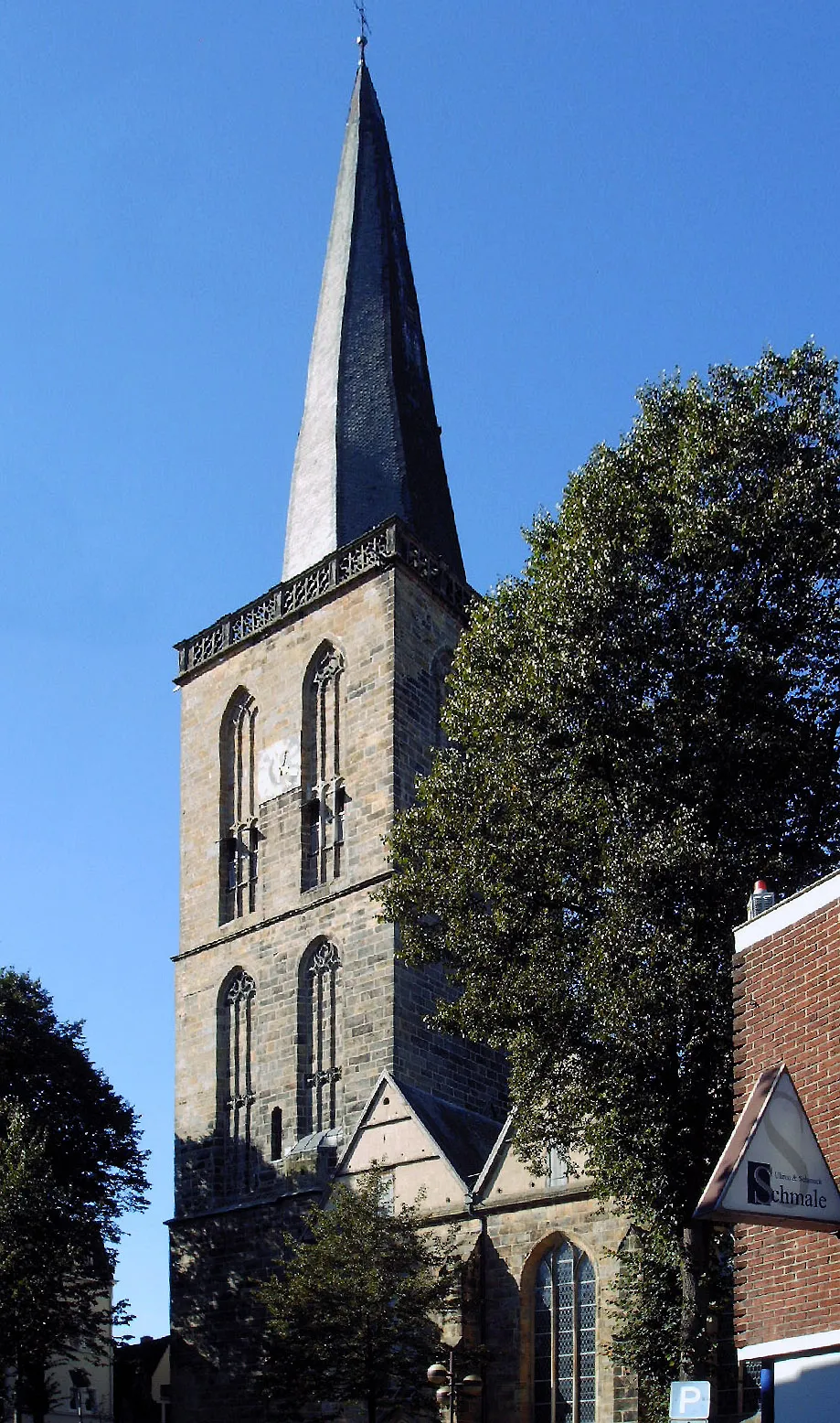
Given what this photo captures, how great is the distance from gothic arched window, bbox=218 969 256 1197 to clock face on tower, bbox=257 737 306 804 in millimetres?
4444

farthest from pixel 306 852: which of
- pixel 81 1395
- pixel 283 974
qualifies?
pixel 81 1395

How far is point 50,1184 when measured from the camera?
35594 millimetres

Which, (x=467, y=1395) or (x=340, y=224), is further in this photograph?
(x=340, y=224)

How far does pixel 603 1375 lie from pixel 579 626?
13.6 meters

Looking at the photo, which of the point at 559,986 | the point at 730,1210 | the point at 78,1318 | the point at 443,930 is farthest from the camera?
the point at 78,1318

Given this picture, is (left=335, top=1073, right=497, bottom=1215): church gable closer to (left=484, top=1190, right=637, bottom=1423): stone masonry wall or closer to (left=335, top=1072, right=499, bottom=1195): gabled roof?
(left=335, top=1072, right=499, bottom=1195): gabled roof

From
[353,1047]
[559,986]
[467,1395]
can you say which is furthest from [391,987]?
[559,986]

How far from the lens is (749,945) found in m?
16.2

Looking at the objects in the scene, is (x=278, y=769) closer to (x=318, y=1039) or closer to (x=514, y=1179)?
(x=318, y=1039)

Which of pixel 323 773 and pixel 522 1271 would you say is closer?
pixel 522 1271

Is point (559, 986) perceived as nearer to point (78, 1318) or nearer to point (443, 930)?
point (443, 930)

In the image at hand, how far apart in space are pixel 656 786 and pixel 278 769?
20465 millimetres

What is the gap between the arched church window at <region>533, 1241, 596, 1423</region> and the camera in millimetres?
29266

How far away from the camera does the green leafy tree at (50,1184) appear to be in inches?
1355
